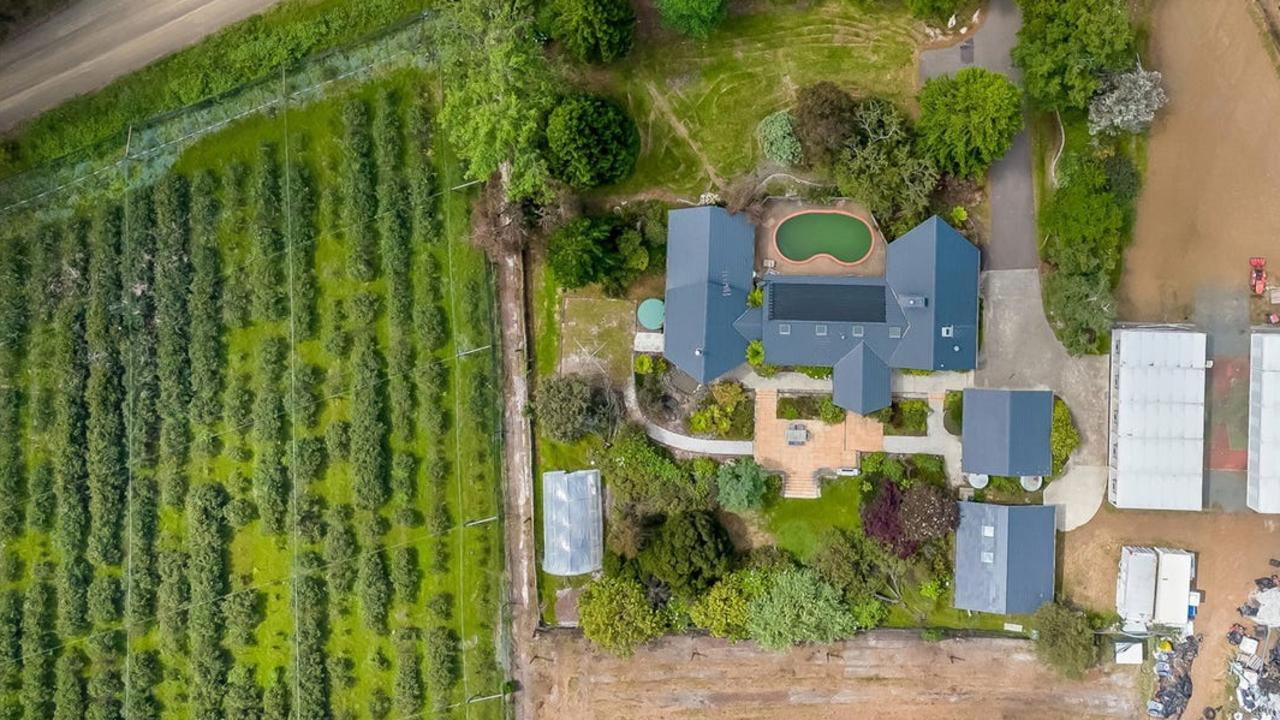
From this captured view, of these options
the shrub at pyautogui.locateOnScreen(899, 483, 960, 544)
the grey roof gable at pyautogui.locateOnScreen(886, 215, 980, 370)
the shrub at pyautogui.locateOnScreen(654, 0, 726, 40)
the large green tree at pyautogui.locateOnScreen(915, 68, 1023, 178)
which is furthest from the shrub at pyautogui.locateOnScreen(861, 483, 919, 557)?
the shrub at pyautogui.locateOnScreen(654, 0, 726, 40)

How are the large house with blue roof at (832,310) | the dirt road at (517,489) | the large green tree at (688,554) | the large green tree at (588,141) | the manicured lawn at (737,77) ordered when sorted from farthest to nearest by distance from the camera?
the dirt road at (517,489), the manicured lawn at (737,77), the large green tree at (688,554), the large house with blue roof at (832,310), the large green tree at (588,141)

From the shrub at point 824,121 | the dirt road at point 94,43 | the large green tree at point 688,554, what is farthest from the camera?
the dirt road at point 94,43

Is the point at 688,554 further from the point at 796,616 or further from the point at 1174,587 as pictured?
the point at 1174,587

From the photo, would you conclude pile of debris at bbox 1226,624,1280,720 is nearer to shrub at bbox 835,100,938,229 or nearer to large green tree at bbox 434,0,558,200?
shrub at bbox 835,100,938,229

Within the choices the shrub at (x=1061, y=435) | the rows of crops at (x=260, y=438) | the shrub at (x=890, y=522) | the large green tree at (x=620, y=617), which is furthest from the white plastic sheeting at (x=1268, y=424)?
the rows of crops at (x=260, y=438)

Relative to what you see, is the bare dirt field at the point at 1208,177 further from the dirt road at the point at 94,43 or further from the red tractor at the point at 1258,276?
the dirt road at the point at 94,43

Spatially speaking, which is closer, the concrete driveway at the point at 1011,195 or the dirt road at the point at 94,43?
the concrete driveway at the point at 1011,195
